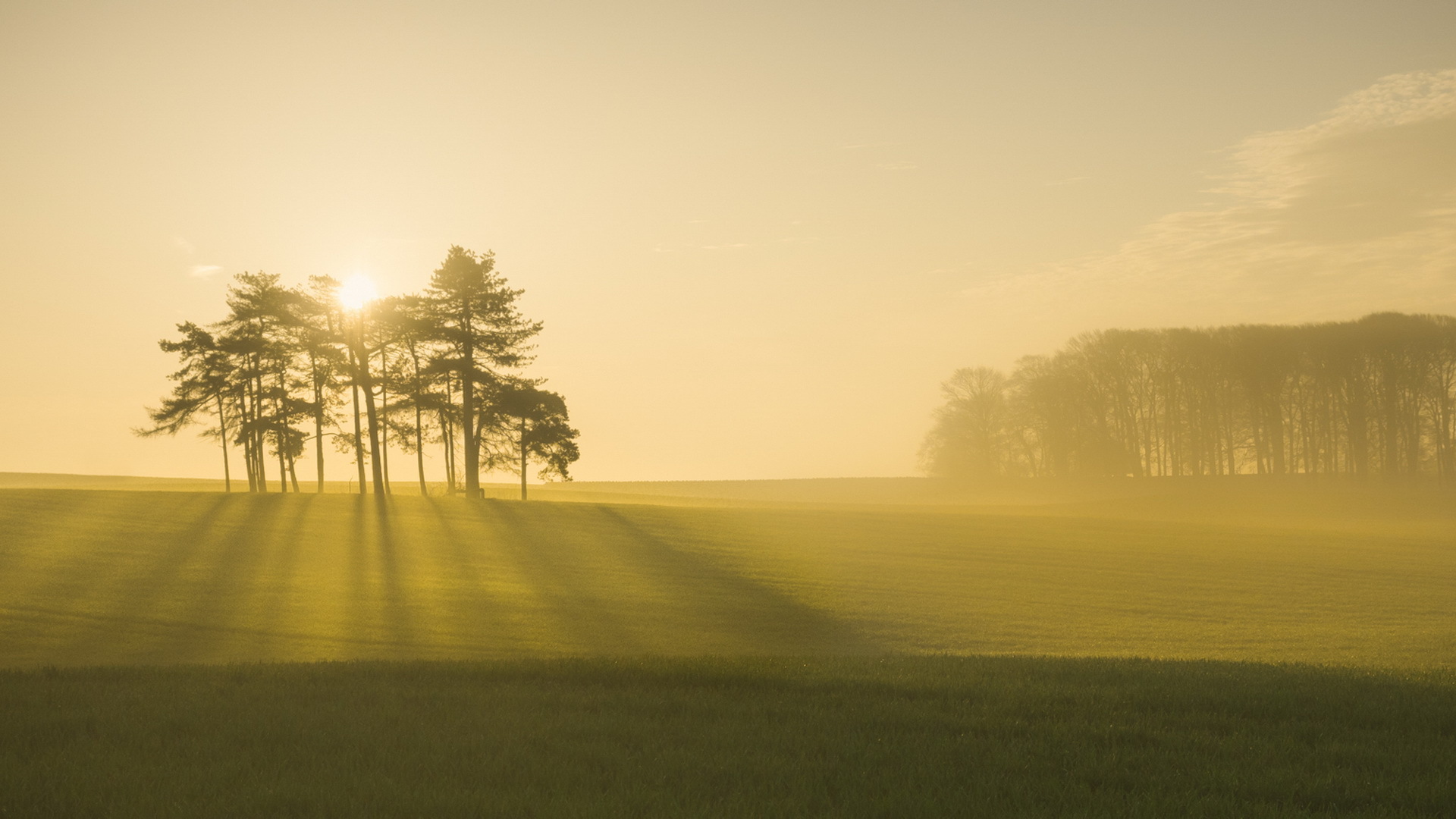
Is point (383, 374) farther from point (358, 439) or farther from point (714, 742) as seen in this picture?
point (714, 742)

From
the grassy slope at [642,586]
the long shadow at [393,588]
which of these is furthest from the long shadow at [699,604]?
the long shadow at [393,588]

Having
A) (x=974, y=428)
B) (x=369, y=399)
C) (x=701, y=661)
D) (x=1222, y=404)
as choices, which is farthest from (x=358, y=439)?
(x=1222, y=404)

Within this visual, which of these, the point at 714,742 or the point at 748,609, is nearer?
the point at 714,742

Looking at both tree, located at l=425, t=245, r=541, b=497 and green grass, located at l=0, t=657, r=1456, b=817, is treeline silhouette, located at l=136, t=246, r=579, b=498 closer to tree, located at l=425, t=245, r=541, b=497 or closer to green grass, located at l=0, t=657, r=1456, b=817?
tree, located at l=425, t=245, r=541, b=497

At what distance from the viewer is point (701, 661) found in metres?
11.9

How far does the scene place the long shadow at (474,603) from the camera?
23125 mm

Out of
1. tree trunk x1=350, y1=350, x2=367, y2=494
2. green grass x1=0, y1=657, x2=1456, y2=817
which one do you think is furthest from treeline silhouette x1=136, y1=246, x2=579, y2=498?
green grass x1=0, y1=657, x2=1456, y2=817

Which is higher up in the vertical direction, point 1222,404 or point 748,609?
point 1222,404

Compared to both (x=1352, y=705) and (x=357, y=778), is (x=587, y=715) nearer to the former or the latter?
(x=357, y=778)

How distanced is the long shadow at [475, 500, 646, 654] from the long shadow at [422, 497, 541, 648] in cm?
130

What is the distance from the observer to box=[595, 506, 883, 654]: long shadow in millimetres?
23688

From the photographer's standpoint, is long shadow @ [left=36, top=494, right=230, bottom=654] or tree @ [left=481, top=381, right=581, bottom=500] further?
tree @ [left=481, top=381, right=581, bottom=500]

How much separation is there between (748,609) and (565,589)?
575cm

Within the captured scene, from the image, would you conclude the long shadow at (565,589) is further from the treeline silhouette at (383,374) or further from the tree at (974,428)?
the tree at (974,428)
